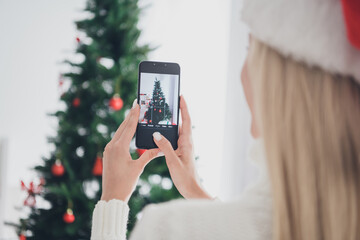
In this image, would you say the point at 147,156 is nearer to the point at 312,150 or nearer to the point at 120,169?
the point at 120,169

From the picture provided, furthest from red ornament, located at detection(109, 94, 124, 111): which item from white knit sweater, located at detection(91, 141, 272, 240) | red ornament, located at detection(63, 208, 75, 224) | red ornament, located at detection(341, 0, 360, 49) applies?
red ornament, located at detection(341, 0, 360, 49)

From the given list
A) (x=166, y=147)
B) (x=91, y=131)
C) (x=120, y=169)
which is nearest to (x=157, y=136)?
(x=166, y=147)

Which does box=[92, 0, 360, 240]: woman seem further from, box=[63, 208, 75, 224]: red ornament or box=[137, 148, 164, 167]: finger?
box=[63, 208, 75, 224]: red ornament

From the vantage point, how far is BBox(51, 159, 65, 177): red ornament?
1.42 m

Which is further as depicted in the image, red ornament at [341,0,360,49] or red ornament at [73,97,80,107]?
red ornament at [73,97,80,107]

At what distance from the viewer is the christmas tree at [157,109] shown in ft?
2.87

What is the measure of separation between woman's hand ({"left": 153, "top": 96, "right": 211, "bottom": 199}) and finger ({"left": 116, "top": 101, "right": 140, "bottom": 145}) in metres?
0.09

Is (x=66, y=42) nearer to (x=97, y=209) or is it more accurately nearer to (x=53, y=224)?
(x=53, y=224)

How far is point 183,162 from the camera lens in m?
0.82

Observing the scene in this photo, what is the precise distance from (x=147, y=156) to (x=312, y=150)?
43cm

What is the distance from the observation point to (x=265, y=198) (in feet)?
1.42

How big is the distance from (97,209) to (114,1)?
1.15 meters

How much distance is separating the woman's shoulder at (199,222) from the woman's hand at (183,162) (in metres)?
0.29

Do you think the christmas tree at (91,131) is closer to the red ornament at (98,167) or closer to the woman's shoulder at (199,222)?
the red ornament at (98,167)
